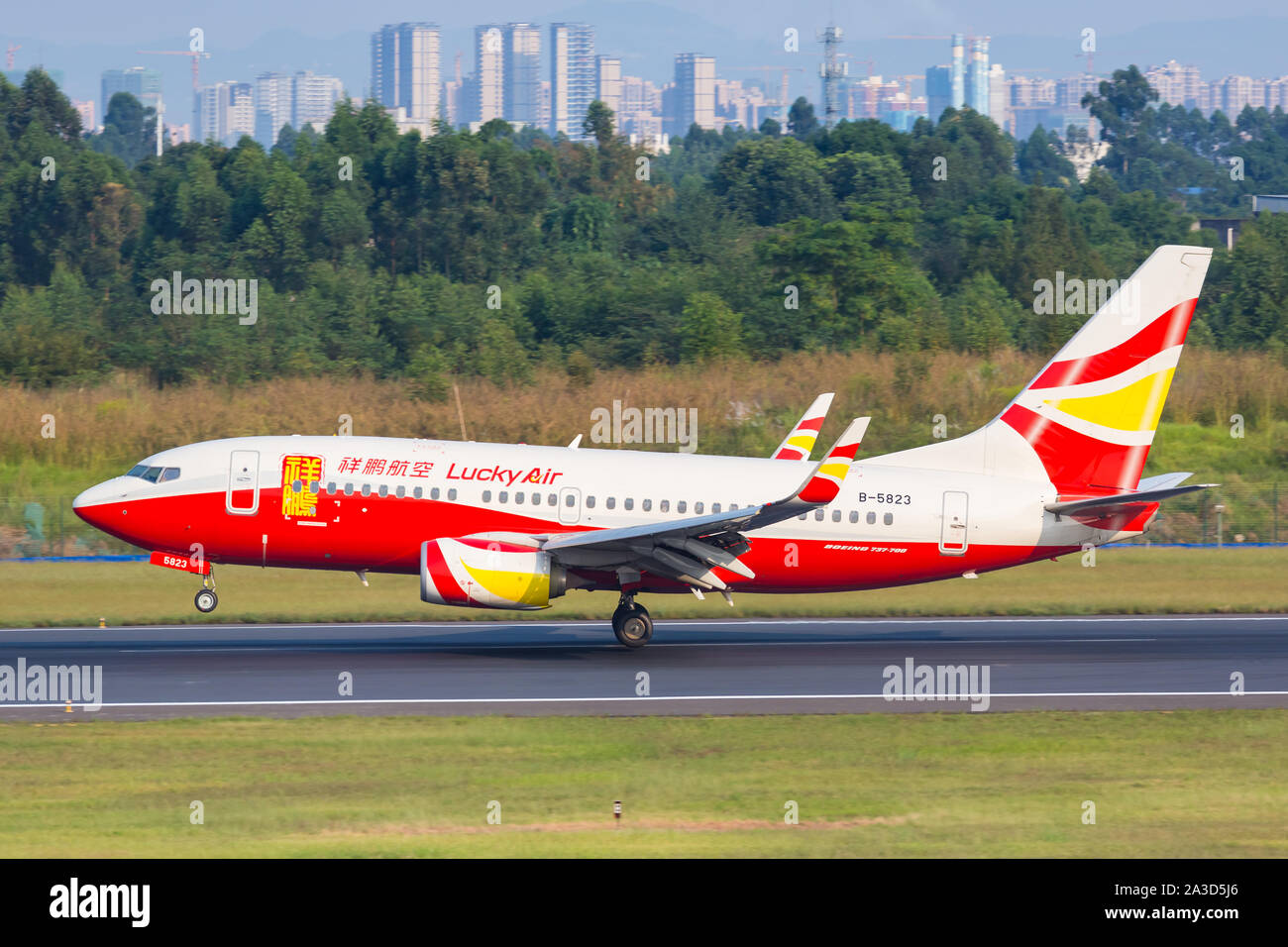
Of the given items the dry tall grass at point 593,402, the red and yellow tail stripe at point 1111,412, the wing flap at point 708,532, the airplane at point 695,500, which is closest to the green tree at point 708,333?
the dry tall grass at point 593,402

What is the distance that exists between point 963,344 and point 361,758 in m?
49.4

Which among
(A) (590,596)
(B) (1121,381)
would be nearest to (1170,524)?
(B) (1121,381)

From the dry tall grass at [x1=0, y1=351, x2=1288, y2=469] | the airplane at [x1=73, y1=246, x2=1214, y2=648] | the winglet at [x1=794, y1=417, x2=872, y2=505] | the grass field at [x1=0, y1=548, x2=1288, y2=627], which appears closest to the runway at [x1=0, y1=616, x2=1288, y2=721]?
the grass field at [x1=0, y1=548, x2=1288, y2=627]

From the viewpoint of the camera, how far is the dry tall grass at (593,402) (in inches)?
2089

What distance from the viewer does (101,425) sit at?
53250 mm

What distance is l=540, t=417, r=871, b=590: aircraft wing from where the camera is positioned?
27750mm

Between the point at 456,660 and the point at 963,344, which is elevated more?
the point at 963,344

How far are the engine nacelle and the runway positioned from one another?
1.29 metres

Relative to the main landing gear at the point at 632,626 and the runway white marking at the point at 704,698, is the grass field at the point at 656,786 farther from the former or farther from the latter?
the main landing gear at the point at 632,626

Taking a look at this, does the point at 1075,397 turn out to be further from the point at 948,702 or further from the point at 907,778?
the point at 907,778

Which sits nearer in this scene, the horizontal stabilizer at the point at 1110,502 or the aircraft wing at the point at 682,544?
the aircraft wing at the point at 682,544

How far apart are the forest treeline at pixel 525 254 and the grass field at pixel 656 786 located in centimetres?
3649
